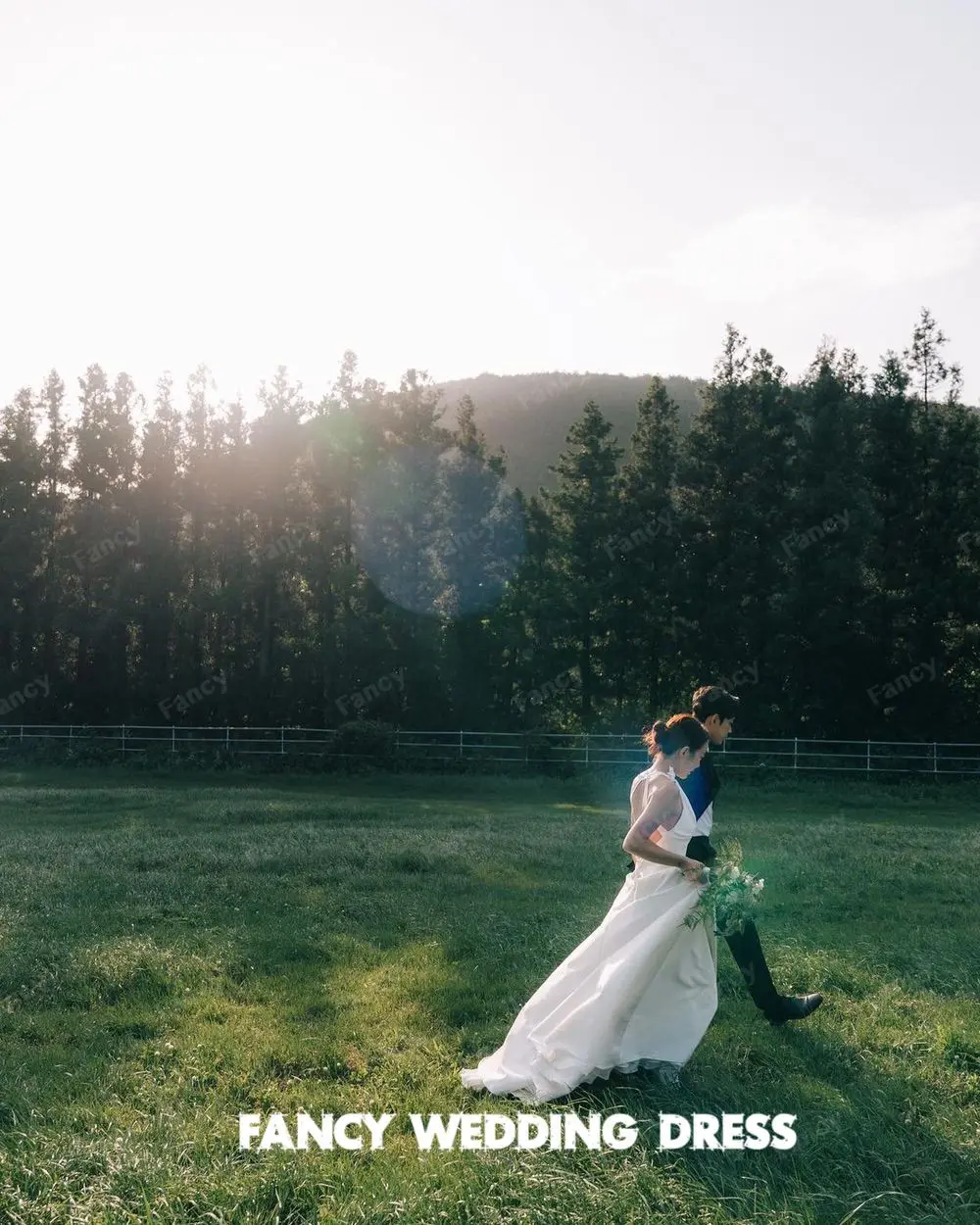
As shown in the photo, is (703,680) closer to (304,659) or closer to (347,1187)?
(304,659)

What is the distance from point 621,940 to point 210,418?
52570 millimetres

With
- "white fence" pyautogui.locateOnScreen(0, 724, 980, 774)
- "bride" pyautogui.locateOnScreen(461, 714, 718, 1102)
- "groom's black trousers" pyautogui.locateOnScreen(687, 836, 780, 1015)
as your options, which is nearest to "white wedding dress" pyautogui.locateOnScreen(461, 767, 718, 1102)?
"bride" pyautogui.locateOnScreen(461, 714, 718, 1102)

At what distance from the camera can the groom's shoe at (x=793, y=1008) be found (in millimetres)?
8117

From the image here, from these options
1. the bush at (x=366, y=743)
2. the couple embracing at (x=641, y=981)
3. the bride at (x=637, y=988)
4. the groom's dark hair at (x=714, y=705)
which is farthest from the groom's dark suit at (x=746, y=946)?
the bush at (x=366, y=743)

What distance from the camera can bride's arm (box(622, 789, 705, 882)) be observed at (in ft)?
22.9

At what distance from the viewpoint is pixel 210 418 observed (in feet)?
184

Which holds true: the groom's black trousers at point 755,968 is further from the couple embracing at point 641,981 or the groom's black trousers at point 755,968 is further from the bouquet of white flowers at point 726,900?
the couple embracing at point 641,981

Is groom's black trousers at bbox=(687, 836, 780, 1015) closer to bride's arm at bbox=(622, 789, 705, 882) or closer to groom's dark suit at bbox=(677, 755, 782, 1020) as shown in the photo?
groom's dark suit at bbox=(677, 755, 782, 1020)

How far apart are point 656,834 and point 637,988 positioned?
3.27ft

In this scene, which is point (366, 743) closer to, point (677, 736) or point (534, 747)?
point (534, 747)

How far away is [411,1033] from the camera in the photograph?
25.8 feet

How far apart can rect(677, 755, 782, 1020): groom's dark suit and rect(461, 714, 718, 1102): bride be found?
70 centimetres

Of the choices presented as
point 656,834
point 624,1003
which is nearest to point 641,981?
point 624,1003

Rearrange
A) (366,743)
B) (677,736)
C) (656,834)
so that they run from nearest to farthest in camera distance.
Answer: (656,834)
(677,736)
(366,743)
